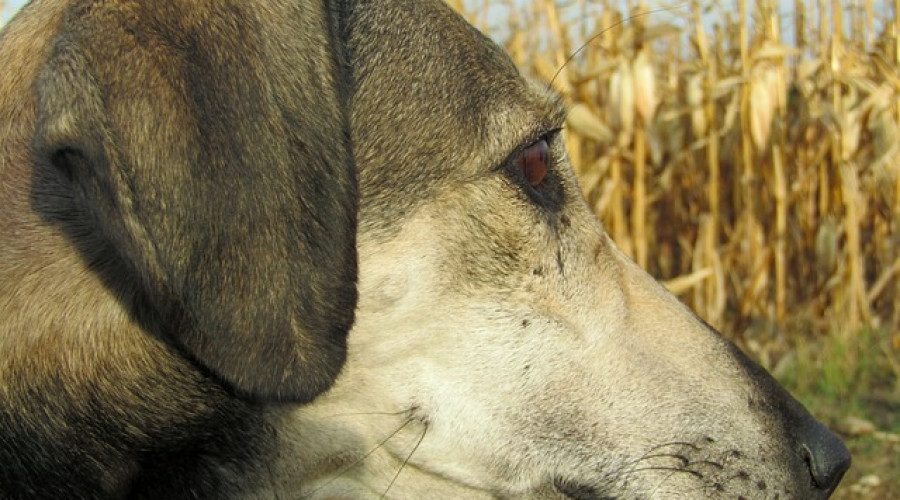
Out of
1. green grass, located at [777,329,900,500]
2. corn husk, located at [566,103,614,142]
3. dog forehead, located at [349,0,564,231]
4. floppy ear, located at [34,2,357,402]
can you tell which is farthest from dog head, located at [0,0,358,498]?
corn husk, located at [566,103,614,142]

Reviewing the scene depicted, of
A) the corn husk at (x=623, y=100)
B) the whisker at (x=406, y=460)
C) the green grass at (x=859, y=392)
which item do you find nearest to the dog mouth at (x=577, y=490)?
the whisker at (x=406, y=460)

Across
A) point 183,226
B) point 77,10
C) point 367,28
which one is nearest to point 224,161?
point 183,226

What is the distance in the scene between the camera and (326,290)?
1.93 m

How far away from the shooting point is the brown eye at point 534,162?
235cm

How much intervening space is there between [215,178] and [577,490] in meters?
1.12

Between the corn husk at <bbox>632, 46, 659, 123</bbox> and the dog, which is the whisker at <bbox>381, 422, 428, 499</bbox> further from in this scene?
the corn husk at <bbox>632, 46, 659, 123</bbox>

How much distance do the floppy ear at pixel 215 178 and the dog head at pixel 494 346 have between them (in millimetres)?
240

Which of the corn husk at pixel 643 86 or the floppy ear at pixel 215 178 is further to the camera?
the corn husk at pixel 643 86

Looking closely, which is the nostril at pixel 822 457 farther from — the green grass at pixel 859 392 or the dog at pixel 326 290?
the green grass at pixel 859 392

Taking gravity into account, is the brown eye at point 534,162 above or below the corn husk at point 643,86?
above

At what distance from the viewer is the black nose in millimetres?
2432

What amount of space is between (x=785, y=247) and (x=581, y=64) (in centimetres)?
198

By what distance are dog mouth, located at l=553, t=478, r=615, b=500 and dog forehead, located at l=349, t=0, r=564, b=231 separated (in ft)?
A: 2.37

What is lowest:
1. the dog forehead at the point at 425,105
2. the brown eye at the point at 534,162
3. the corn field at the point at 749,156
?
the corn field at the point at 749,156
